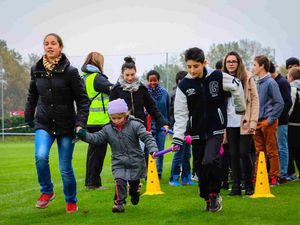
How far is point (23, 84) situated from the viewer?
40.3 m

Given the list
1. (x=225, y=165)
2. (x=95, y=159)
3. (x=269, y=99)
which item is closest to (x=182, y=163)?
(x=225, y=165)

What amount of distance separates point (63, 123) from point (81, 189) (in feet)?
10.5

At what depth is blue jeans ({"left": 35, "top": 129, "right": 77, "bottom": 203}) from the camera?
7395 mm

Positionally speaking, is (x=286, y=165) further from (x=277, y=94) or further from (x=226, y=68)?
(x=226, y=68)

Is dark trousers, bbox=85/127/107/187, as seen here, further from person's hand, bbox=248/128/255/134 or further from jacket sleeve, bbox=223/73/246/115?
jacket sleeve, bbox=223/73/246/115

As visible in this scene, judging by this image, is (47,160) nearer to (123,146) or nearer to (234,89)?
(123,146)

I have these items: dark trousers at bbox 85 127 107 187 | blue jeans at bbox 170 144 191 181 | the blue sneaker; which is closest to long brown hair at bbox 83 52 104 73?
dark trousers at bbox 85 127 107 187

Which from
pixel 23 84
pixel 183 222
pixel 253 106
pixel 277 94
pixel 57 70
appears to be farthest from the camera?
pixel 23 84

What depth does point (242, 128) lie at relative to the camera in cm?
891

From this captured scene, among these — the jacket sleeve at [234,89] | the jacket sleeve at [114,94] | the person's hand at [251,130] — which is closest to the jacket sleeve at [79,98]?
the jacket sleeve at [234,89]

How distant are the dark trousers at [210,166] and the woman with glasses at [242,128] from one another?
1.36 meters

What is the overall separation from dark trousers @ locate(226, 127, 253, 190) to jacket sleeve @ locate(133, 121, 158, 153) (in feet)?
5.78

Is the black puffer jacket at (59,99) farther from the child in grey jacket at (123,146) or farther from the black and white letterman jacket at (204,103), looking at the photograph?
the black and white letterman jacket at (204,103)

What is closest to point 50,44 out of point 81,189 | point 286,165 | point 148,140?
point 148,140
